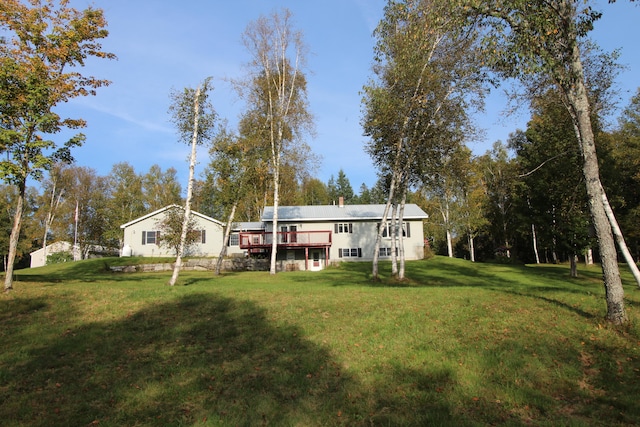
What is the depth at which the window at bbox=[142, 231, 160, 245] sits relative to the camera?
41.7 meters

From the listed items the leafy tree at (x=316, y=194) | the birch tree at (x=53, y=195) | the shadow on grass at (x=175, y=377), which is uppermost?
the leafy tree at (x=316, y=194)

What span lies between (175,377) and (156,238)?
121 ft

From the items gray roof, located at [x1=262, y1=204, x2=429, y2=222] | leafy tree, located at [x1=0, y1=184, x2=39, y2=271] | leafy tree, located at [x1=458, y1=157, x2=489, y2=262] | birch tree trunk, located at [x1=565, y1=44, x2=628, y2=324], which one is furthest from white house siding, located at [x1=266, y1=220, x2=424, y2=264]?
leafy tree, located at [x1=0, y1=184, x2=39, y2=271]

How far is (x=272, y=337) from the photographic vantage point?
30.8ft

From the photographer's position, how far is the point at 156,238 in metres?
41.7

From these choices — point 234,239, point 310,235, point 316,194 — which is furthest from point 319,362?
point 316,194

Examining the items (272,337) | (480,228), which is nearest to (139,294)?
(272,337)

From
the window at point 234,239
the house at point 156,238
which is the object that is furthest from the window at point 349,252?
the house at point 156,238

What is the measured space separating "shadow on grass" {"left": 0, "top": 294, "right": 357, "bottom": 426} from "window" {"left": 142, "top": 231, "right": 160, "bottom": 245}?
32.3 m

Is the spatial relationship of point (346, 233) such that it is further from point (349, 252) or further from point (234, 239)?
point (234, 239)

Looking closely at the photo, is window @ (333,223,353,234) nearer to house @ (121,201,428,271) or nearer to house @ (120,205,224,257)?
house @ (121,201,428,271)

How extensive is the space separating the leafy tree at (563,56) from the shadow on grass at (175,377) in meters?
6.52

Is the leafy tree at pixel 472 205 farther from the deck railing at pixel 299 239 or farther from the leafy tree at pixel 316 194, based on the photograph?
the leafy tree at pixel 316 194

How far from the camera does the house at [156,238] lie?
4141 cm
